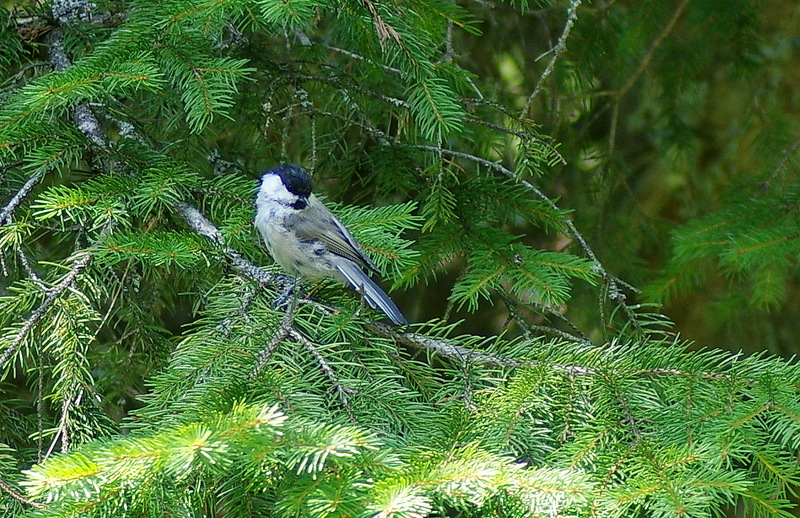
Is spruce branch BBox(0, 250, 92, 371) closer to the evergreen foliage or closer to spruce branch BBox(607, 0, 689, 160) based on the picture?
the evergreen foliage

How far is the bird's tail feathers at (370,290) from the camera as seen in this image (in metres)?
2.39

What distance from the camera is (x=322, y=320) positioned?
82.4 inches

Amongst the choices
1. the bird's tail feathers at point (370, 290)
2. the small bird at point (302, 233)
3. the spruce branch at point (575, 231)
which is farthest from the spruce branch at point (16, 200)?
the spruce branch at point (575, 231)

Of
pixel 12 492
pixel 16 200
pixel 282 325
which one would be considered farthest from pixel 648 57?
pixel 12 492

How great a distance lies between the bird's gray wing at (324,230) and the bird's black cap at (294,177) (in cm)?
9

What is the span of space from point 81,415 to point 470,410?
0.85m

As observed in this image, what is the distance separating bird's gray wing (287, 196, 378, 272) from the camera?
2613mm

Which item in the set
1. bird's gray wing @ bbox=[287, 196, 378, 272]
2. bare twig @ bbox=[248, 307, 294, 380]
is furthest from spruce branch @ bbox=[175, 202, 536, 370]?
bird's gray wing @ bbox=[287, 196, 378, 272]

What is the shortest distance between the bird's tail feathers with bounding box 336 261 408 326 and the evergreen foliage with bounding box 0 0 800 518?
8 cm

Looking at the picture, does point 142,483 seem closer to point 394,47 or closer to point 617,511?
point 617,511

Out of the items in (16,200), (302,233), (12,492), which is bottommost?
(302,233)

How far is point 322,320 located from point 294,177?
0.79m

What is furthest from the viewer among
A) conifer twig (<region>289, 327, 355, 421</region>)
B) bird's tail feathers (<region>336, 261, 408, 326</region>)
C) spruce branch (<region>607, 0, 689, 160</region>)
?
spruce branch (<region>607, 0, 689, 160</region>)

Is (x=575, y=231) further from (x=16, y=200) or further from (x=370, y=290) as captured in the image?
(x=16, y=200)
